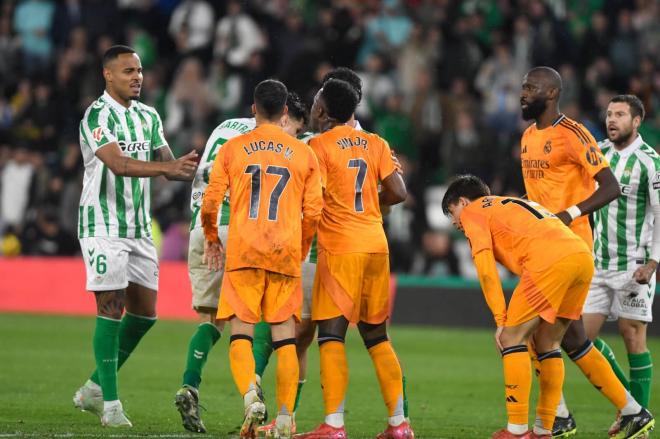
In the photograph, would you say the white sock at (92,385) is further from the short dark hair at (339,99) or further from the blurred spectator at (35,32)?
the blurred spectator at (35,32)

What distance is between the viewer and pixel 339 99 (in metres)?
8.66

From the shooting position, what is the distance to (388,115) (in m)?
20.2

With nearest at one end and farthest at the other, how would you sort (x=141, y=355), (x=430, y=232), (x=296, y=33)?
(x=141, y=355), (x=430, y=232), (x=296, y=33)

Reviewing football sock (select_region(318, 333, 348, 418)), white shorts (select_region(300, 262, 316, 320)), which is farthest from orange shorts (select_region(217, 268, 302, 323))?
white shorts (select_region(300, 262, 316, 320))

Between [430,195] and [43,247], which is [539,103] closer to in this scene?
[430,195]

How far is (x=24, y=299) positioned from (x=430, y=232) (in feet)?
21.2

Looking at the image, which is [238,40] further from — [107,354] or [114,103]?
[107,354]

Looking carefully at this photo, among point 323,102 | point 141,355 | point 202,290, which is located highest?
point 323,102

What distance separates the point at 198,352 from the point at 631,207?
360 cm

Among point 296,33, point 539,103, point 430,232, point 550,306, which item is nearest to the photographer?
point 550,306

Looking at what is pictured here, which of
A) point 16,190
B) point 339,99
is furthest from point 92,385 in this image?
point 16,190

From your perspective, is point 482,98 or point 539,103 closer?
point 539,103

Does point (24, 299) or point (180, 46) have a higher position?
point (180, 46)

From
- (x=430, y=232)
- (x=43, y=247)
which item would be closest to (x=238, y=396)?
(x=430, y=232)
